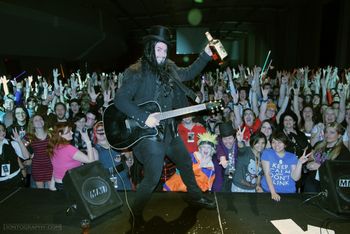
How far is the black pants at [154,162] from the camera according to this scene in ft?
8.70

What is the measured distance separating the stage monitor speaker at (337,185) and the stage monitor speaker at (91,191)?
194cm

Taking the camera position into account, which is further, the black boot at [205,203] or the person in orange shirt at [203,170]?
the person in orange shirt at [203,170]

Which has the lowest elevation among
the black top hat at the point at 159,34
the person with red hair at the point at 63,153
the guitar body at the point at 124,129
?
the person with red hair at the point at 63,153

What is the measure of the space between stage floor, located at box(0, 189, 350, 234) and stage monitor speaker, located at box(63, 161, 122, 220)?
10cm

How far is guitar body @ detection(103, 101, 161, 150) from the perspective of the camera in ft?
8.86

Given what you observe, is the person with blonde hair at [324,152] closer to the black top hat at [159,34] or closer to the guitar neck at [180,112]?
the guitar neck at [180,112]

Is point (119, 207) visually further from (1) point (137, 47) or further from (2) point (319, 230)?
(1) point (137, 47)

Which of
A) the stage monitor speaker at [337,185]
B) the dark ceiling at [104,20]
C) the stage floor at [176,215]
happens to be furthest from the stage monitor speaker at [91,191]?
the dark ceiling at [104,20]

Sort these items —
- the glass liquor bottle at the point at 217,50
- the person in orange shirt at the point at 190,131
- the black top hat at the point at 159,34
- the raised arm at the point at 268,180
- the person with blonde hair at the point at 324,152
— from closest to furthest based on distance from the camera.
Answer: the black top hat at the point at 159,34 → the glass liquor bottle at the point at 217,50 → the raised arm at the point at 268,180 → the person with blonde hair at the point at 324,152 → the person in orange shirt at the point at 190,131

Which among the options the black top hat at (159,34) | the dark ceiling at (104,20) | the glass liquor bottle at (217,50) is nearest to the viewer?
the black top hat at (159,34)

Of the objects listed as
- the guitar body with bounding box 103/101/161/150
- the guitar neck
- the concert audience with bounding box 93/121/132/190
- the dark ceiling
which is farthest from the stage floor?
the dark ceiling

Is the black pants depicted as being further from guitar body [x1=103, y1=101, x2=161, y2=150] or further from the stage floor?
the stage floor

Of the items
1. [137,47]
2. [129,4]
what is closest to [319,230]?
[129,4]

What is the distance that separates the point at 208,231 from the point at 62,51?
1126 cm
